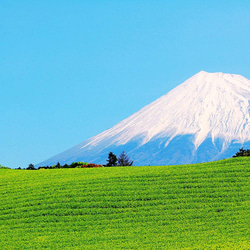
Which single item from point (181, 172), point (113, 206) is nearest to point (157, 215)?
point (113, 206)

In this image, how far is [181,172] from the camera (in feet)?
74.8

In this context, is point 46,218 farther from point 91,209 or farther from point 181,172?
point 181,172

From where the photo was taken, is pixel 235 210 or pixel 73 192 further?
pixel 73 192

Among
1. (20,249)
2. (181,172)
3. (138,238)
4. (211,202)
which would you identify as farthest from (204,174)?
(20,249)

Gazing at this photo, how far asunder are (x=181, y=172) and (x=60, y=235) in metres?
8.39

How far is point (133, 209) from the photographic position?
18.5m

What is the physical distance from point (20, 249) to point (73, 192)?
5.94 meters

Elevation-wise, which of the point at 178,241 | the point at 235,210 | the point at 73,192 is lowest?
the point at 178,241

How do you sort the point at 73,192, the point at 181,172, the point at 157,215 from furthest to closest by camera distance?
1. the point at 181,172
2. the point at 73,192
3. the point at 157,215

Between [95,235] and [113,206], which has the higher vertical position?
[113,206]

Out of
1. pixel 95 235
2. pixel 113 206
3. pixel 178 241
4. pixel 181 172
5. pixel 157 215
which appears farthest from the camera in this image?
pixel 181 172

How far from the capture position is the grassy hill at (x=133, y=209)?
15422 millimetres

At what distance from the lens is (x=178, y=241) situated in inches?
589

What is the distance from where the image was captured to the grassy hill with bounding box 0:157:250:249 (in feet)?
50.6
